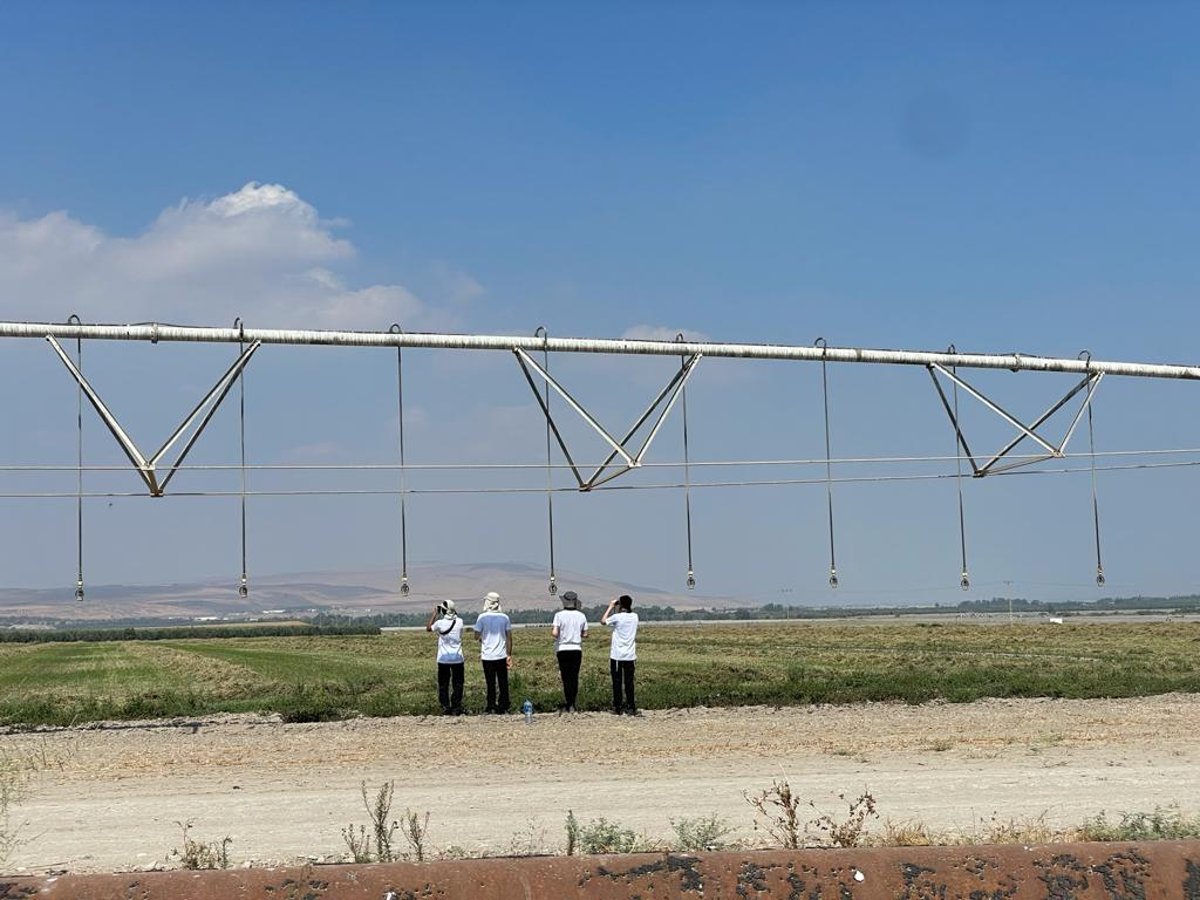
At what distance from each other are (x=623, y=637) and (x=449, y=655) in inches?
119

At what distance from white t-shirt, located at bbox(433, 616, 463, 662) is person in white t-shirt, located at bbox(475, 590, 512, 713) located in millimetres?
364

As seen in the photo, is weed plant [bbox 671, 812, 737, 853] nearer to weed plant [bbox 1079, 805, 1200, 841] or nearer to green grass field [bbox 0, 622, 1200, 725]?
weed plant [bbox 1079, 805, 1200, 841]

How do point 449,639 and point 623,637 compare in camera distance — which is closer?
point 623,637

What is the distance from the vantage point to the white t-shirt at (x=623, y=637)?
22625 millimetres

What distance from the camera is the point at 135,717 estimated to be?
80.5 feet

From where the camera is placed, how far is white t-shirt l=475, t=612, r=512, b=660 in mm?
22656

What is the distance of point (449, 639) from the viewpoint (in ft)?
75.2

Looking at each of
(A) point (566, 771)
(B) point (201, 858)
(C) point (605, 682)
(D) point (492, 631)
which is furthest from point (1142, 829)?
(C) point (605, 682)

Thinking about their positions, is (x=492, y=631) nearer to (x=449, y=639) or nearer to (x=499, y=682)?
(x=449, y=639)

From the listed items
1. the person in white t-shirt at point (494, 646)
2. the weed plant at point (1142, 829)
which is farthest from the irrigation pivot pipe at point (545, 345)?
the weed plant at point (1142, 829)

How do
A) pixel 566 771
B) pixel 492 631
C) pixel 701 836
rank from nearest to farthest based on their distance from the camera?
pixel 701 836 < pixel 566 771 < pixel 492 631

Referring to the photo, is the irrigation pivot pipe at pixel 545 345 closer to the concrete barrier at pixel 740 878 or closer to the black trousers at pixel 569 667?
the black trousers at pixel 569 667

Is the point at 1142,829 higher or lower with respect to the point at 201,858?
lower

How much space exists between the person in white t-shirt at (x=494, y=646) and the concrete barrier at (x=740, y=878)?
1676 cm
